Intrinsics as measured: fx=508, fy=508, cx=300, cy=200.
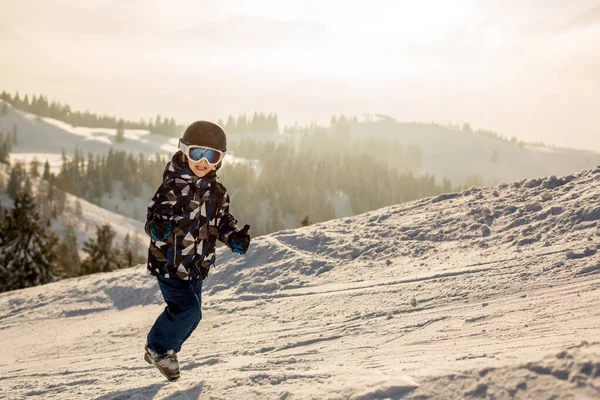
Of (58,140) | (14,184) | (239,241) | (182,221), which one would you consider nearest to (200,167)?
(182,221)

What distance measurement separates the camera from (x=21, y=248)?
987 inches

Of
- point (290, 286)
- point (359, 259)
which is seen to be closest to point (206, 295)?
point (290, 286)

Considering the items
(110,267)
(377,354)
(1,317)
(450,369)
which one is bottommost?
(110,267)

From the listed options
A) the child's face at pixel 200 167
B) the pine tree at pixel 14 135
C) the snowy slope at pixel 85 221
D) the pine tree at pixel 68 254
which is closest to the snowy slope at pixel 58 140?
the pine tree at pixel 14 135

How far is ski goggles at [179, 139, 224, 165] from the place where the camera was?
393cm

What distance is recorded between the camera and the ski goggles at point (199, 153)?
3934 mm

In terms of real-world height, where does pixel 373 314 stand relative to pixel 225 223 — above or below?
below

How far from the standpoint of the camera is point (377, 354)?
12.5 feet

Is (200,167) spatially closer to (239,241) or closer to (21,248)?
(239,241)

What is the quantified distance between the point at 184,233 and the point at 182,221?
93 millimetres

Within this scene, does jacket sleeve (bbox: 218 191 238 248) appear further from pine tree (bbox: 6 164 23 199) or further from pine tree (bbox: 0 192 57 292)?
pine tree (bbox: 6 164 23 199)

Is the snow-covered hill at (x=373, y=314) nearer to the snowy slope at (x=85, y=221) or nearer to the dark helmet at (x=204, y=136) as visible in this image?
the dark helmet at (x=204, y=136)

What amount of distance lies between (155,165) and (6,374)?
5756 inches

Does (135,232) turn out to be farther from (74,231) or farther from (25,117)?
(25,117)
